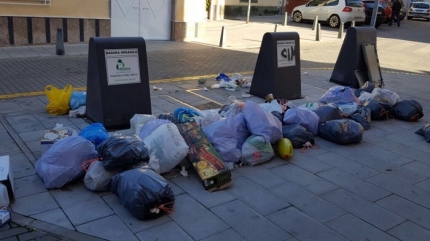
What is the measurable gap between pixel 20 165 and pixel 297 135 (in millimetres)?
3196

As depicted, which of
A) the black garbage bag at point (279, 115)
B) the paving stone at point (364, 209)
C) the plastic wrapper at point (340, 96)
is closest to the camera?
the paving stone at point (364, 209)

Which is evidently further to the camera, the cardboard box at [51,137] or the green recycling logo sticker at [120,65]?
the green recycling logo sticker at [120,65]

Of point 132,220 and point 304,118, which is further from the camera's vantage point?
point 304,118

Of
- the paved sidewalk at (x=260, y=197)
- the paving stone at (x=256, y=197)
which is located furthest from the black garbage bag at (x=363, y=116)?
the paving stone at (x=256, y=197)

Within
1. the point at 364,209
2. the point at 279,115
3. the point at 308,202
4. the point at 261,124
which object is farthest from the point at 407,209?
the point at 279,115

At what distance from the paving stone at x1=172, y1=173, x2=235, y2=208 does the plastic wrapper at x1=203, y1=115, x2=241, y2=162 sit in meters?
0.47

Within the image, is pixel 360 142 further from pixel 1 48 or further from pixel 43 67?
pixel 1 48

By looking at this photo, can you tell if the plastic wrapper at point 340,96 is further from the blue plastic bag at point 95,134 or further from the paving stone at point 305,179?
the blue plastic bag at point 95,134

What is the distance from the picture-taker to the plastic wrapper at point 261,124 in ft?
16.2

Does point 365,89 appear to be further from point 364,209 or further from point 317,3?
point 317,3

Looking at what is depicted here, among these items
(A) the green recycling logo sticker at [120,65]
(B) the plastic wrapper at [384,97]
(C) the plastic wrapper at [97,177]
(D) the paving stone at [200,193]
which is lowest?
(D) the paving stone at [200,193]

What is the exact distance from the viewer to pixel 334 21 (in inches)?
901

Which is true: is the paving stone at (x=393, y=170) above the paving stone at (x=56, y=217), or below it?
above

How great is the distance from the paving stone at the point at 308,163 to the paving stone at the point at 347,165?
0.11 metres
